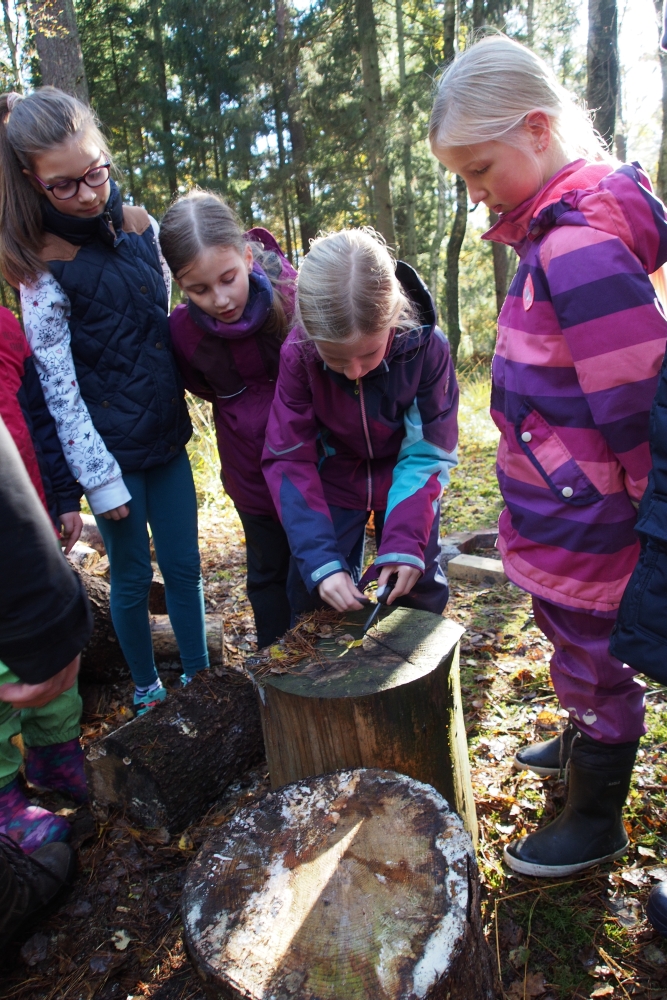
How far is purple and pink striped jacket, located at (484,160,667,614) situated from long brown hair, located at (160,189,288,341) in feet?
3.03

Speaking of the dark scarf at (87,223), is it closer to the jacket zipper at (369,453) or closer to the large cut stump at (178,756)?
the jacket zipper at (369,453)

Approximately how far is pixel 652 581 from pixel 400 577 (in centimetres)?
87

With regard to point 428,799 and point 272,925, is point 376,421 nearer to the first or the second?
point 428,799

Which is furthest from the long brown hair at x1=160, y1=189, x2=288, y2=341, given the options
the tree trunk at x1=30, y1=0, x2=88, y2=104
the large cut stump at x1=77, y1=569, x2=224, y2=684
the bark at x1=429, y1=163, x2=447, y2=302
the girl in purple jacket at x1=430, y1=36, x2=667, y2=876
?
the bark at x1=429, y1=163, x2=447, y2=302

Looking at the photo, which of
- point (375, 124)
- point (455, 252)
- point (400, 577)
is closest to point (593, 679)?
point (400, 577)

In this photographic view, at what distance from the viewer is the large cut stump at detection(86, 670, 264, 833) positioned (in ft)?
7.47

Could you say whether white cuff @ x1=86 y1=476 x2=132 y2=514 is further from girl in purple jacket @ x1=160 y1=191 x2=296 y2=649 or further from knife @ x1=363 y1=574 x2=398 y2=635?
knife @ x1=363 y1=574 x2=398 y2=635

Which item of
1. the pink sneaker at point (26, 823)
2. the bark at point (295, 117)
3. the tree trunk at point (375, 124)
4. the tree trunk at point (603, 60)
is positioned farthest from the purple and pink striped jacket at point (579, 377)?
the bark at point (295, 117)

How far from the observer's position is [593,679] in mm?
1766

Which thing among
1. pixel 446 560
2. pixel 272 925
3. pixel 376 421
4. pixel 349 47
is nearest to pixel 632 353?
pixel 376 421

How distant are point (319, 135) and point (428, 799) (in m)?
14.1

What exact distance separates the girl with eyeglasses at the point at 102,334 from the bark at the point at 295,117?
997cm

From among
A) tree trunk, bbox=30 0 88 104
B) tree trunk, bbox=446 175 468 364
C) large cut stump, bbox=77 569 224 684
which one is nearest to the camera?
large cut stump, bbox=77 569 224 684

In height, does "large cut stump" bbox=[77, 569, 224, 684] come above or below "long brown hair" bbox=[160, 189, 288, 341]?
below
